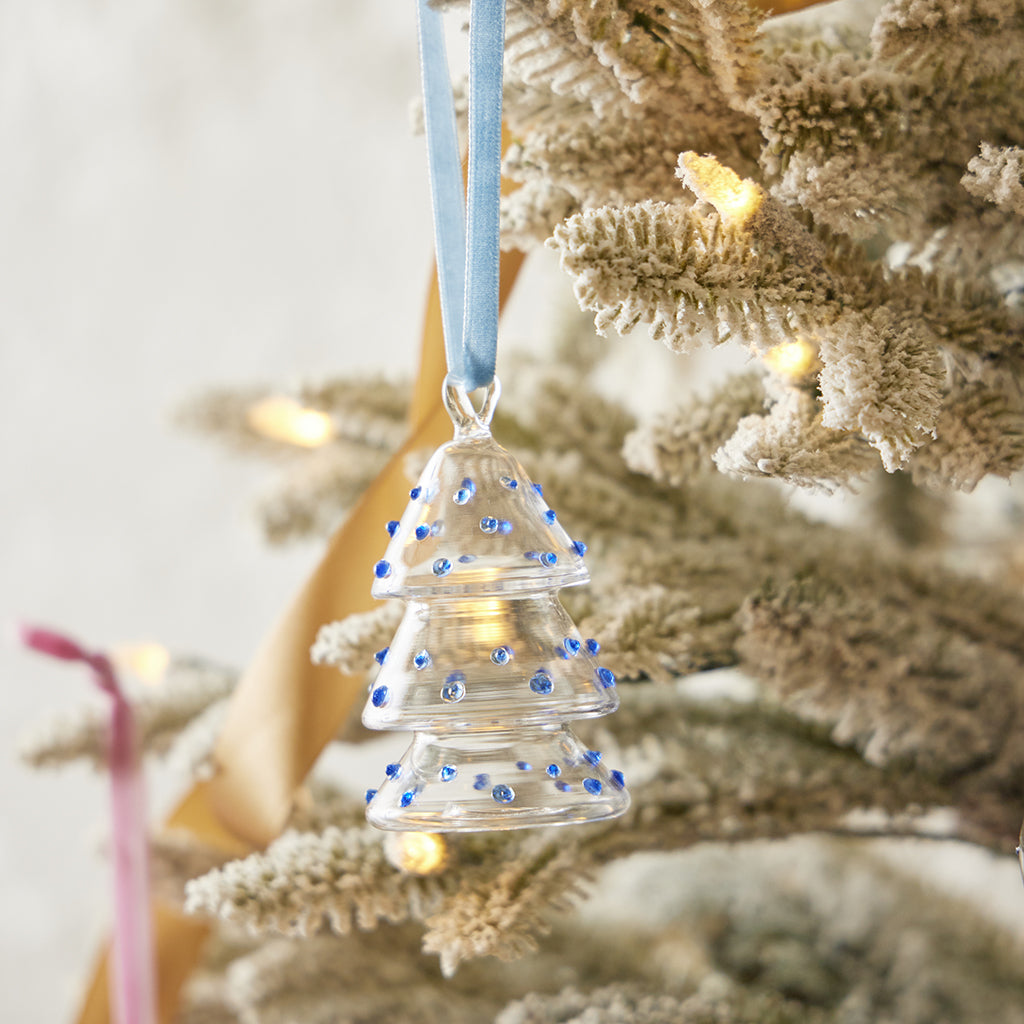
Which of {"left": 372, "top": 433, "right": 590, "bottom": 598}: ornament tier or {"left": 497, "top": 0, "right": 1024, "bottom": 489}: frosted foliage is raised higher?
{"left": 497, "top": 0, "right": 1024, "bottom": 489}: frosted foliage

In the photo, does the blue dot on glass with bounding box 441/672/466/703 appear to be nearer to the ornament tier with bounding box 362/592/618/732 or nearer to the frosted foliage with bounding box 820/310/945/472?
the ornament tier with bounding box 362/592/618/732

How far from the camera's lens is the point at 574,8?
10.7 inches

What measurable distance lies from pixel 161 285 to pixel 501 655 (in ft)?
3.17

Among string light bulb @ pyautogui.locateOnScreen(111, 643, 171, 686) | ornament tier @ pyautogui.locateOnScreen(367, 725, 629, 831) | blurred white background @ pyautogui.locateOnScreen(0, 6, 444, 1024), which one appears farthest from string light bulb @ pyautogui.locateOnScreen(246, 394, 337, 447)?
blurred white background @ pyautogui.locateOnScreen(0, 6, 444, 1024)

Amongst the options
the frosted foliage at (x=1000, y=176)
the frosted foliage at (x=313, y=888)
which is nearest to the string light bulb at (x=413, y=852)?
the frosted foliage at (x=313, y=888)

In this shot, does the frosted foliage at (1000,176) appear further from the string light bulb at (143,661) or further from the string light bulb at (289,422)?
the string light bulb at (143,661)

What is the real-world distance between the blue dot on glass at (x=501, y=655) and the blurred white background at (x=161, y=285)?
0.82m

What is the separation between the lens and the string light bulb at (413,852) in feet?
1.20

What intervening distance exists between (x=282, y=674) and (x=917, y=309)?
28 cm

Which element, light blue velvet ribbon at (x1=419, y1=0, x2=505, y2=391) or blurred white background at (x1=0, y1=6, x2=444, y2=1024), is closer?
light blue velvet ribbon at (x1=419, y1=0, x2=505, y2=391)

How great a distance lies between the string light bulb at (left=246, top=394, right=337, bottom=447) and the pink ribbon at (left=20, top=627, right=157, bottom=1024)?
0.50 feet

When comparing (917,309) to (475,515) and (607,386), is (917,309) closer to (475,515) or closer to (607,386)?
(475,515)

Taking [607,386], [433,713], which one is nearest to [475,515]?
[433,713]

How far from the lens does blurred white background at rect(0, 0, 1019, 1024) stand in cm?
110
